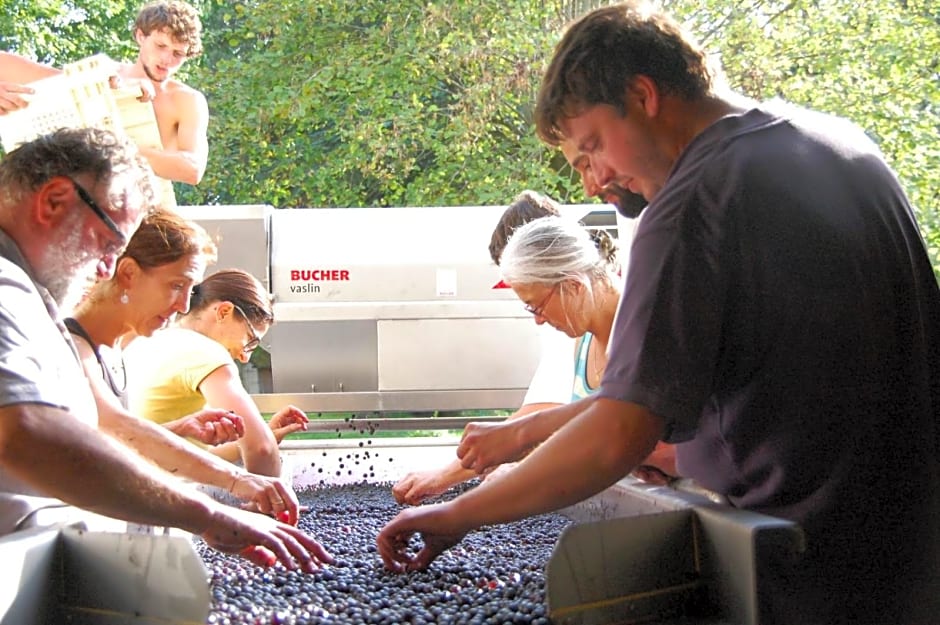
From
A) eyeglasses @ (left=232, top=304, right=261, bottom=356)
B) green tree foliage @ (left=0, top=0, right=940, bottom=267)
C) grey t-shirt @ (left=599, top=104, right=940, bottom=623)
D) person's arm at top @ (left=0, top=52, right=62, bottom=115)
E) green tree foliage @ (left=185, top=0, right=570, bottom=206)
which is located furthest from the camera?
green tree foliage @ (left=185, top=0, right=570, bottom=206)

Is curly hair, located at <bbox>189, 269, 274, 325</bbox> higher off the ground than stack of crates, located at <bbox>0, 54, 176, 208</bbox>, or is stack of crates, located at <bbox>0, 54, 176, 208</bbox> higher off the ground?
stack of crates, located at <bbox>0, 54, 176, 208</bbox>

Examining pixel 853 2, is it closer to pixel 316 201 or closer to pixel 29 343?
pixel 316 201

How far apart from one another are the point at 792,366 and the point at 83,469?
1022mm

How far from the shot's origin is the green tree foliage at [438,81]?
9.22 m

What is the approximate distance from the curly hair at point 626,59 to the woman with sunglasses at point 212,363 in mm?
1855

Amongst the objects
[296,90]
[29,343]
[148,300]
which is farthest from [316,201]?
[29,343]

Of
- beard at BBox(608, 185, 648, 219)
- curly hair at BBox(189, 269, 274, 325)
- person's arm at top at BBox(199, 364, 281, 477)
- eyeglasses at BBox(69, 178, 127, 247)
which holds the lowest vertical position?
person's arm at top at BBox(199, 364, 281, 477)

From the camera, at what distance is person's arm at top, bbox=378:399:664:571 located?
4.66ft

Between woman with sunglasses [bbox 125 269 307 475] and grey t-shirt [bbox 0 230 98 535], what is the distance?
1421mm

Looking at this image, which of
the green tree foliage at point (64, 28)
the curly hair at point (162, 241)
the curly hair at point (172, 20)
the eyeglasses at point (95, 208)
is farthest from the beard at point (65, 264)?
the green tree foliage at point (64, 28)

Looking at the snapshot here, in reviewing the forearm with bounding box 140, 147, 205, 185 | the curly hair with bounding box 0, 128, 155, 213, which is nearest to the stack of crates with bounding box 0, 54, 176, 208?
the forearm with bounding box 140, 147, 205, 185

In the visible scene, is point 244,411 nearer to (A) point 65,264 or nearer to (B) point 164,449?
(B) point 164,449

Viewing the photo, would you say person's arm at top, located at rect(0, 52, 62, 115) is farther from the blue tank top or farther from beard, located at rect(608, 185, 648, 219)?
beard, located at rect(608, 185, 648, 219)

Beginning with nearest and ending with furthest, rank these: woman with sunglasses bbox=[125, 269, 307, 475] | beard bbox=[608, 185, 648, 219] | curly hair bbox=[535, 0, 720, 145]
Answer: curly hair bbox=[535, 0, 720, 145] → beard bbox=[608, 185, 648, 219] → woman with sunglasses bbox=[125, 269, 307, 475]
